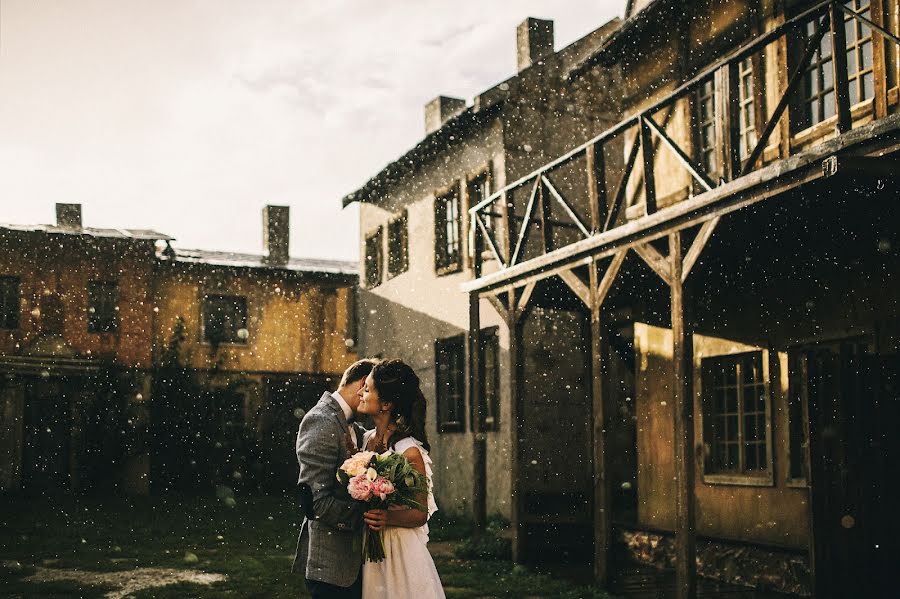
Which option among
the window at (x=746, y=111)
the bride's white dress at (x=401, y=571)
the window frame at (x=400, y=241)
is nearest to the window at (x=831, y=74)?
the window at (x=746, y=111)

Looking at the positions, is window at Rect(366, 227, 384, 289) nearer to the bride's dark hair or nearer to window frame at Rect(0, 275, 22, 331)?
window frame at Rect(0, 275, 22, 331)

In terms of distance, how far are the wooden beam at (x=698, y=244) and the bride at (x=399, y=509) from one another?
368 cm

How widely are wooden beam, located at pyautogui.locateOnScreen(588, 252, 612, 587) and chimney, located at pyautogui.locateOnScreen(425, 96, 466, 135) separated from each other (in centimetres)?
1340

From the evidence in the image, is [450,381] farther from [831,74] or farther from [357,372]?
[357,372]

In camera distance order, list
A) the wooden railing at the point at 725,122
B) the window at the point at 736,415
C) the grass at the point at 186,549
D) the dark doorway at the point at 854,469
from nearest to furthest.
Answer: the wooden railing at the point at 725,122
the dark doorway at the point at 854,469
the grass at the point at 186,549
the window at the point at 736,415

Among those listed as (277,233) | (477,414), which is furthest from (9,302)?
(477,414)

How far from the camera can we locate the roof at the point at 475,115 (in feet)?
55.6

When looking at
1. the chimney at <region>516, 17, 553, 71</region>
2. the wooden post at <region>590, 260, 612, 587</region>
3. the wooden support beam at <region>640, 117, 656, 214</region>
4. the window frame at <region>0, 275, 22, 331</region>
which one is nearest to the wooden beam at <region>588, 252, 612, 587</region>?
the wooden post at <region>590, 260, 612, 587</region>

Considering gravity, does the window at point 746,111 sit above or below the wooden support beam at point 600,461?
above

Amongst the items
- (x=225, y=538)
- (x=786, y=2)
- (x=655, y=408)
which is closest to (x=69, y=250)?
(x=225, y=538)

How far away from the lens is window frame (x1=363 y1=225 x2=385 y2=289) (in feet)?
74.6

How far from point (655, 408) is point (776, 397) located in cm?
223

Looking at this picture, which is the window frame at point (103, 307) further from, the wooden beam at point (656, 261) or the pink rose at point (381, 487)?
the pink rose at point (381, 487)

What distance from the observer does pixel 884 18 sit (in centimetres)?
873
